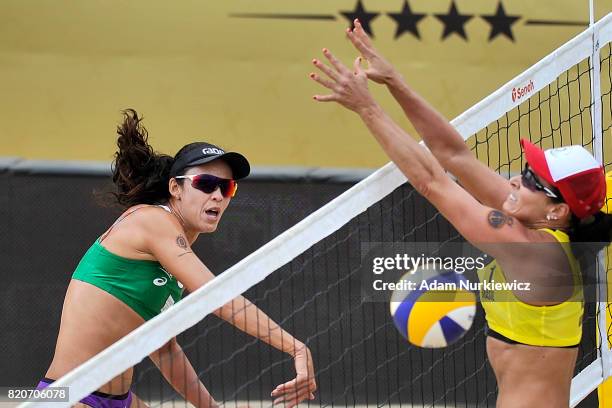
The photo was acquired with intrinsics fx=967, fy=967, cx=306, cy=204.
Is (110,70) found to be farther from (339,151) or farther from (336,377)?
(336,377)

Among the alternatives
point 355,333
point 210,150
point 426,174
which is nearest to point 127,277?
point 210,150

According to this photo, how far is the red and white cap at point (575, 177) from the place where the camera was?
9.58ft

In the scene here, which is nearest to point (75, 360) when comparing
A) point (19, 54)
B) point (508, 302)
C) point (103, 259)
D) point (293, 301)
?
point (103, 259)

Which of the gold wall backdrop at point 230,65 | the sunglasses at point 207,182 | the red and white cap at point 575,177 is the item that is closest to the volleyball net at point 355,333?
the gold wall backdrop at point 230,65

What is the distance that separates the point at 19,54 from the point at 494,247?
4012 millimetres

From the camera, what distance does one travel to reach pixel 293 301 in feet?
19.9

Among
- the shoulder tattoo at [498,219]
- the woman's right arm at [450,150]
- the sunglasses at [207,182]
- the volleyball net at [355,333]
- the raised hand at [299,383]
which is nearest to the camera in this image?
the shoulder tattoo at [498,219]

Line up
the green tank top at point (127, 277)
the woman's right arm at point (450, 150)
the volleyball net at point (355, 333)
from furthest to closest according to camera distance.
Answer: the volleyball net at point (355, 333)
the green tank top at point (127, 277)
the woman's right arm at point (450, 150)

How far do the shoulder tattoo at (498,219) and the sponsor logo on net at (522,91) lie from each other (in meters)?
0.98

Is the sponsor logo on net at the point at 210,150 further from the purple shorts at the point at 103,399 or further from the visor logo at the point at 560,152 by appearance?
the visor logo at the point at 560,152

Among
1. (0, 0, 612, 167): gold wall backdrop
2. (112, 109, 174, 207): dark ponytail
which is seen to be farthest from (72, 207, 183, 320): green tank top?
(0, 0, 612, 167): gold wall backdrop

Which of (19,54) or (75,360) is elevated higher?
(19,54)

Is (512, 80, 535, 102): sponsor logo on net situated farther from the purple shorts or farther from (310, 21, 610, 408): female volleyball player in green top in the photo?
the purple shorts

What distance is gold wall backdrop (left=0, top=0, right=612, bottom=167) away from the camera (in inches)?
237
